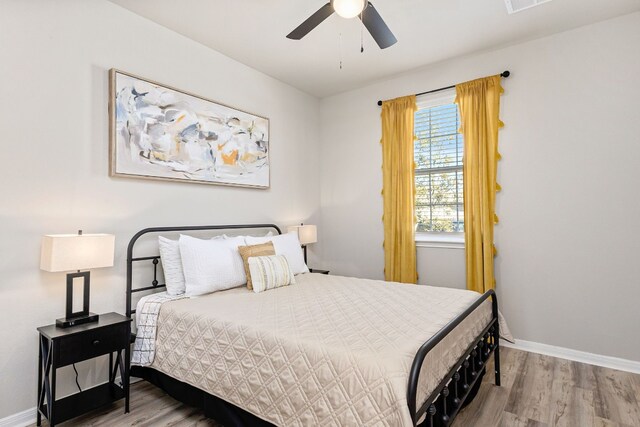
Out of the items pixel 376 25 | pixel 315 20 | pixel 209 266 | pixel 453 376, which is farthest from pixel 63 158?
pixel 453 376

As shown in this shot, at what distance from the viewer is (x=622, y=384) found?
2.48 meters

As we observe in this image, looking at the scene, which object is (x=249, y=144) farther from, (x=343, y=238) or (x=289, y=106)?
(x=343, y=238)

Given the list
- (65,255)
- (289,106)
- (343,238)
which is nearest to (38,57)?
(65,255)

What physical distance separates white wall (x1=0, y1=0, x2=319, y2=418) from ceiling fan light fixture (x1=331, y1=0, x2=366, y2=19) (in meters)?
1.66

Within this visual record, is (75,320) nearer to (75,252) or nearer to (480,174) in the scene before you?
(75,252)

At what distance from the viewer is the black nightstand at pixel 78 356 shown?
1910 millimetres

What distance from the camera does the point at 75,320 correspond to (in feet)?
6.91

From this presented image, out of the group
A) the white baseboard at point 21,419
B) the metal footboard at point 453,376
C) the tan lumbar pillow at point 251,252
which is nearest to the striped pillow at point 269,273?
the tan lumbar pillow at point 251,252

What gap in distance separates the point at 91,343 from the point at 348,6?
8.11 feet

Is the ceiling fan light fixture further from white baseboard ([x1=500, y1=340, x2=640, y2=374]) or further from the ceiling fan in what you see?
white baseboard ([x1=500, y1=340, x2=640, y2=374])

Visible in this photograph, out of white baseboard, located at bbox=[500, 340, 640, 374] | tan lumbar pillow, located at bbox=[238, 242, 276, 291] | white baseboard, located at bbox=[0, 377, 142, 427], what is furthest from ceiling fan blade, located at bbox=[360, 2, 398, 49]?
white baseboard, located at bbox=[0, 377, 142, 427]

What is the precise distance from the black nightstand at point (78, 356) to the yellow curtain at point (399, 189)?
2667 mm

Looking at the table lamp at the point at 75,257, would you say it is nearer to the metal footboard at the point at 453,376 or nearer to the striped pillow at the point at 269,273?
the striped pillow at the point at 269,273

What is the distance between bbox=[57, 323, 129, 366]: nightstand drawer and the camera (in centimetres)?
193
